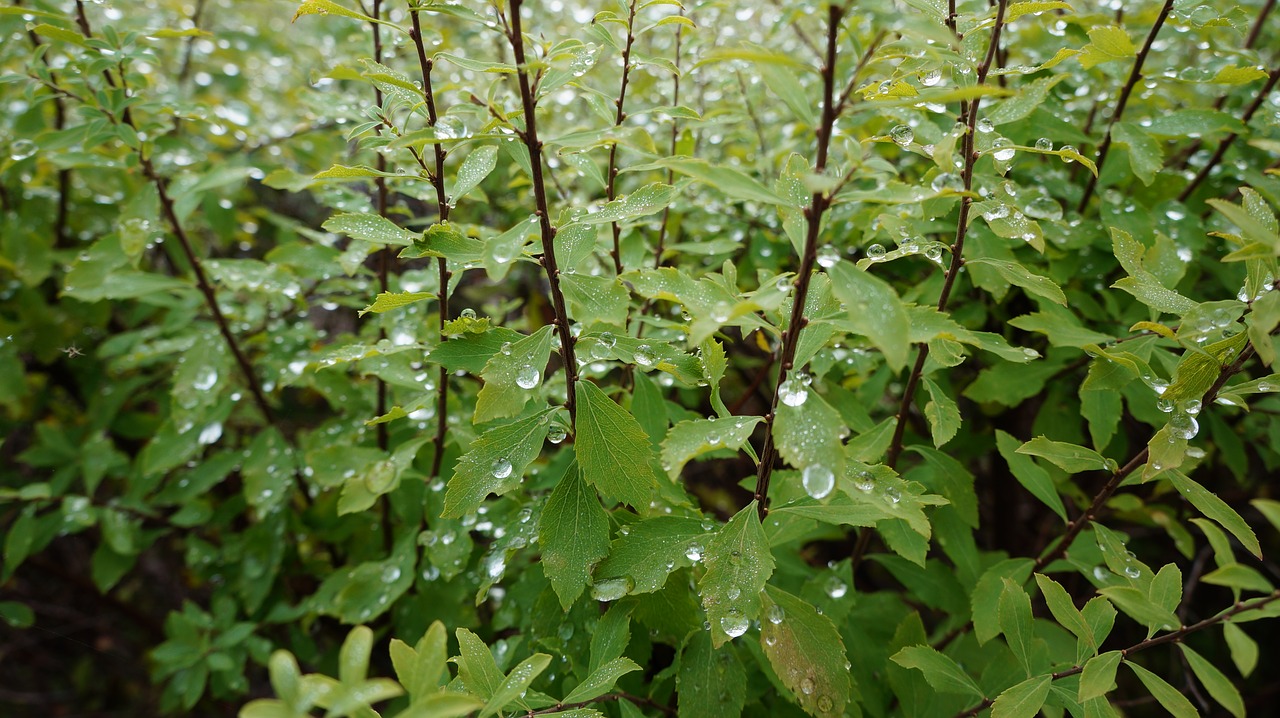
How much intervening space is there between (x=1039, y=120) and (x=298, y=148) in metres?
2.58

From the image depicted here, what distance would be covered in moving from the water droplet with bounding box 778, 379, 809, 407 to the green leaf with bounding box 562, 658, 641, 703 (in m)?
0.50

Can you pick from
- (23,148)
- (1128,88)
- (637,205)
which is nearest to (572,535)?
(637,205)

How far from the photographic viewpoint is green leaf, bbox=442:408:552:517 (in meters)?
1.25

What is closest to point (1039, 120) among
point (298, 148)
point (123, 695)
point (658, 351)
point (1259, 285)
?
point (1259, 285)

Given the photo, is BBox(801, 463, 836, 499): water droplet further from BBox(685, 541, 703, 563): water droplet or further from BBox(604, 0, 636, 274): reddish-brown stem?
BBox(604, 0, 636, 274): reddish-brown stem

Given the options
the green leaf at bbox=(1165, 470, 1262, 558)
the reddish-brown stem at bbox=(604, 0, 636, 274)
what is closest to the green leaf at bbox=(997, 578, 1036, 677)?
the green leaf at bbox=(1165, 470, 1262, 558)

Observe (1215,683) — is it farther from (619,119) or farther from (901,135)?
(619,119)

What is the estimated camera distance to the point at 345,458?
74.2 inches

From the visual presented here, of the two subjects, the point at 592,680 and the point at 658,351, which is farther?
the point at 658,351

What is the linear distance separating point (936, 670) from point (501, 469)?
94 cm

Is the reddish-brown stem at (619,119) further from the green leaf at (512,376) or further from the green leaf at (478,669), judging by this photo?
the green leaf at (478,669)

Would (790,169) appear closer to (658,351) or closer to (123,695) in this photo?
(658,351)

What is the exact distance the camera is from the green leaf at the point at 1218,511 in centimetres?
122

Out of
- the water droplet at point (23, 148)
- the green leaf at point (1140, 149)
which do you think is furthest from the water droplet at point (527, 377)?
the water droplet at point (23, 148)
